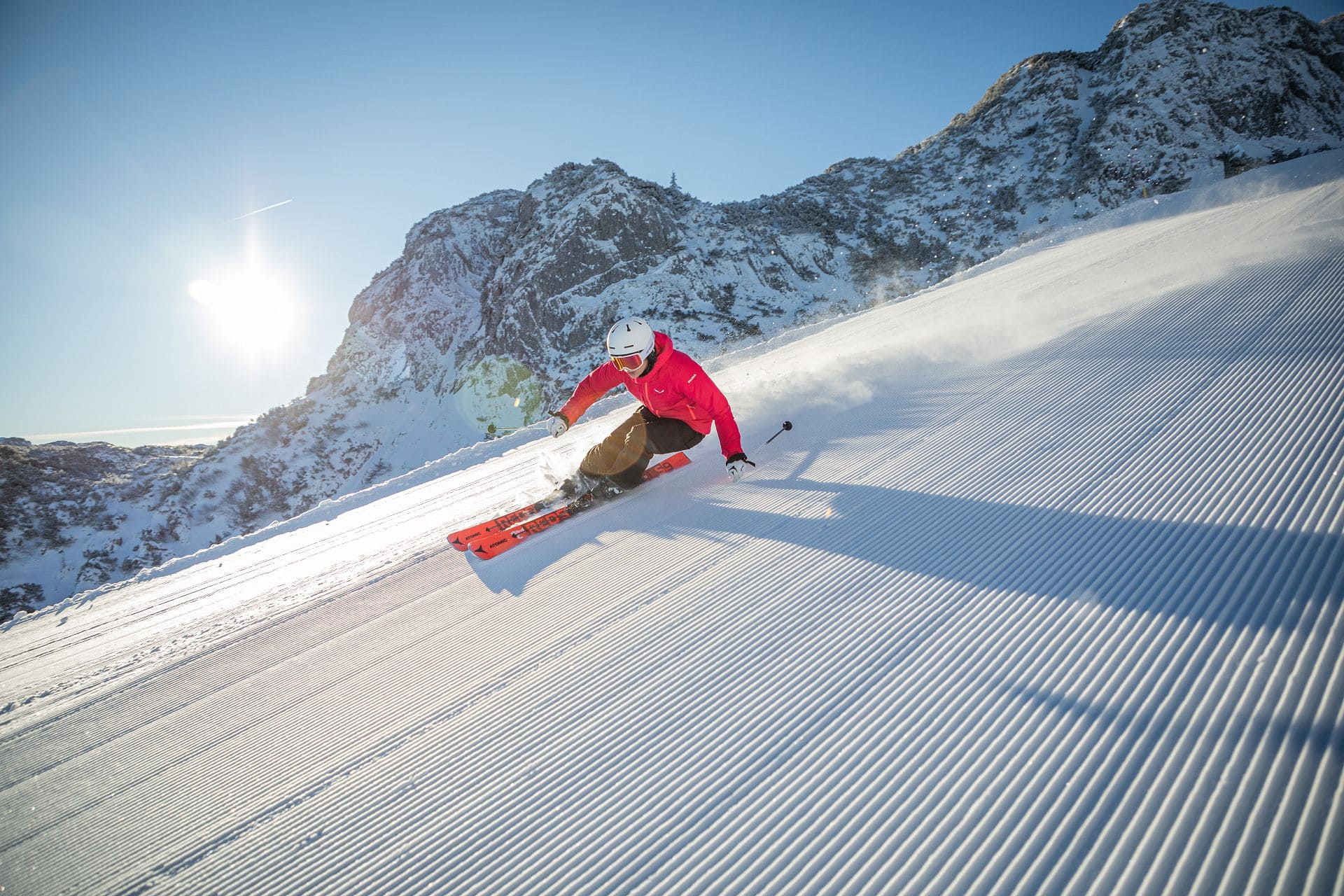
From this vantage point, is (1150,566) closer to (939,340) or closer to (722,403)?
(722,403)

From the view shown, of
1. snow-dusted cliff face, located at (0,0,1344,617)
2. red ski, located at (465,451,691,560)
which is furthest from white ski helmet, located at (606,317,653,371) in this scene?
snow-dusted cliff face, located at (0,0,1344,617)

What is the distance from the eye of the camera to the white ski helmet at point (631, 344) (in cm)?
471

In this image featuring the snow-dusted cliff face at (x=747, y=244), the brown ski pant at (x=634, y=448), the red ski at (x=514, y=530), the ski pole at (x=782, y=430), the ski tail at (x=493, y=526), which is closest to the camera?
the red ski at (x=514, y=530)

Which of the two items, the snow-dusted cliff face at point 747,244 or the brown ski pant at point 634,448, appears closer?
the brown ski pant at point 634,448

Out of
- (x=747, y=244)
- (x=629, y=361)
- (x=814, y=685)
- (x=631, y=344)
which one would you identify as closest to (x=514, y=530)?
(x=629, y=361)

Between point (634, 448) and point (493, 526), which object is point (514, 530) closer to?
point (493, 526)

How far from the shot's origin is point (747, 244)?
43875 mm

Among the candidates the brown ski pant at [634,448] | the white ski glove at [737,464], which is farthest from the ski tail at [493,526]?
the white ski glove at [737,464]

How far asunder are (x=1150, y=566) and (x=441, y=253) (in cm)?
8650

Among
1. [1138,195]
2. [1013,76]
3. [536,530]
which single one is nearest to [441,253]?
[1013,76]

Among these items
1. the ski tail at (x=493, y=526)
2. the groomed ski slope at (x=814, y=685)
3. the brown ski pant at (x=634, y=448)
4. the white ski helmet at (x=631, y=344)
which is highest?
the white ski helmet at (x=631, y=344)

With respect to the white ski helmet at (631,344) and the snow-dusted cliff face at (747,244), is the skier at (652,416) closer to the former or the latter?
the white ski helmet at (631,344)

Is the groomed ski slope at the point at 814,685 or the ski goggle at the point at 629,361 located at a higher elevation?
the ski goggle at the point at 629,361

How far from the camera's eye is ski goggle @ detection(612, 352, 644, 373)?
4766mm
